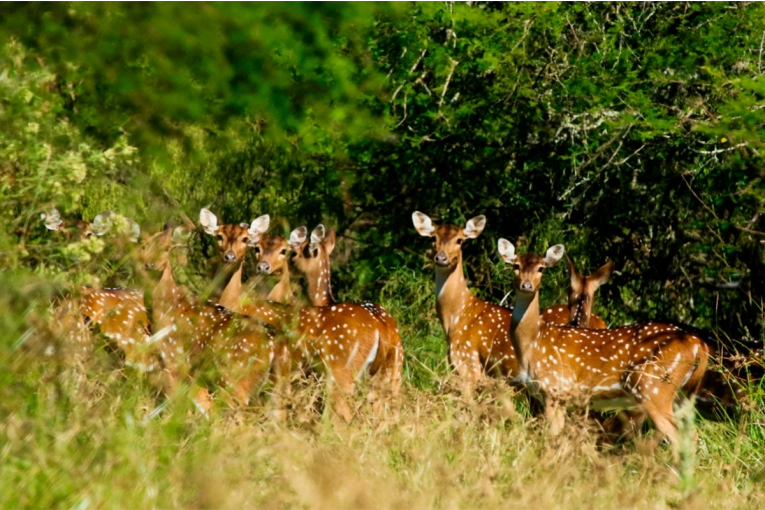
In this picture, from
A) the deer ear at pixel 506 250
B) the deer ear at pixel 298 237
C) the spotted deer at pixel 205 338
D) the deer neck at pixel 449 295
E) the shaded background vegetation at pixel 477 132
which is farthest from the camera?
the deer ear at pixel 298 237

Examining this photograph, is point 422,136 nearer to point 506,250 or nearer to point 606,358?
point 506,250

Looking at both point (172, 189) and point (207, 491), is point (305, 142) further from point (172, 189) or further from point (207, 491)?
point (207, 491)

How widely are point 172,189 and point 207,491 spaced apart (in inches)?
273

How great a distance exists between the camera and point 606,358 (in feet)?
25.6

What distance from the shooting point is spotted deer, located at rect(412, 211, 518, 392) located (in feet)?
27.7

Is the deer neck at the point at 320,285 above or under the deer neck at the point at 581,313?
under

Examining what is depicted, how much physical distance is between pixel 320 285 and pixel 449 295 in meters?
1.05

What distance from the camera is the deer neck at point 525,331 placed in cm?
807

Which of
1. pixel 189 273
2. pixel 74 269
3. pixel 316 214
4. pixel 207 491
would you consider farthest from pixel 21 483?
pixel 316 214

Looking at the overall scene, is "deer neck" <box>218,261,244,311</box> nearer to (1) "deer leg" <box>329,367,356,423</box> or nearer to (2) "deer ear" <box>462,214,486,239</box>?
(1) "deer leg" <box>329,367,356,423</box>

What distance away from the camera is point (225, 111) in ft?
29.7

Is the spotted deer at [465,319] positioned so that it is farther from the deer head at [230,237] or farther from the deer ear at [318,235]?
the deer head at [230,237]

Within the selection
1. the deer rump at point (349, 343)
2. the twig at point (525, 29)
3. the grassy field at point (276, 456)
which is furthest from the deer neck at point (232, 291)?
the grassy field at point (276, 456)

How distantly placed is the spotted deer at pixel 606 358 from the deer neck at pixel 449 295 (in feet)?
2.05
